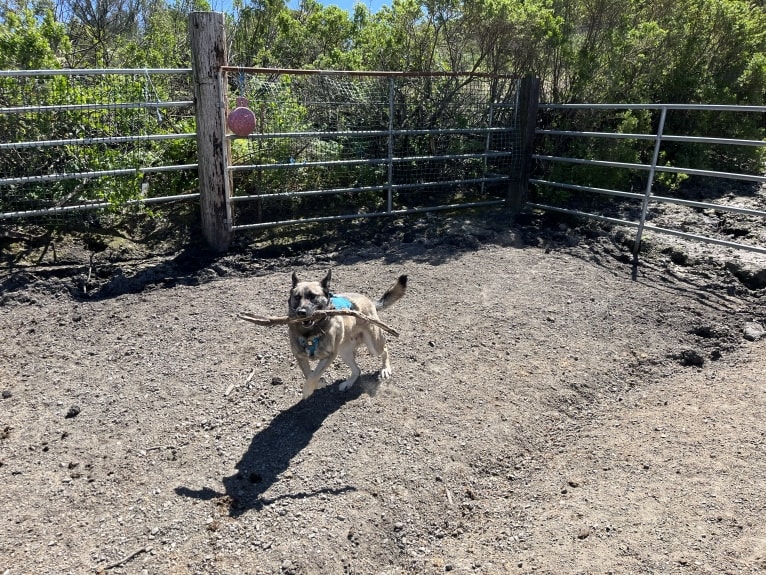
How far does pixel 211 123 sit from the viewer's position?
22.9ft

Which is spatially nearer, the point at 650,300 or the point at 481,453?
the point at 481,453

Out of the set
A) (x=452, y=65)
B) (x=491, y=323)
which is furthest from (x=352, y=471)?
(x=452, y=65)

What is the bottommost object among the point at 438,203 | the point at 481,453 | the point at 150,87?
the point at 481,453

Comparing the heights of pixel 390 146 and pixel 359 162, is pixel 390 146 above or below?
above

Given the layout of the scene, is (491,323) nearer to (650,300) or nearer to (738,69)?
(650,300)

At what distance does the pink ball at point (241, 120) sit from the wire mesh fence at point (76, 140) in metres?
0.56

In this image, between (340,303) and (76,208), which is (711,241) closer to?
(340,303)

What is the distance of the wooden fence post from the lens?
29.9 ft

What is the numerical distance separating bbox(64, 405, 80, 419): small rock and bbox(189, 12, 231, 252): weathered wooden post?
11.1 feet

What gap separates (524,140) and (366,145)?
8.49 ft

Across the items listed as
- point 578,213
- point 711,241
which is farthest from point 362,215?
point 711,241

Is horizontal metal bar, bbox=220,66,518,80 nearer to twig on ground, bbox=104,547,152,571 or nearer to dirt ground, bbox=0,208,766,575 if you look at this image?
dirt ground, bbox=0,208,766,575

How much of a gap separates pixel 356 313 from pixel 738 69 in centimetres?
998

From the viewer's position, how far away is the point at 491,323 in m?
5.75
